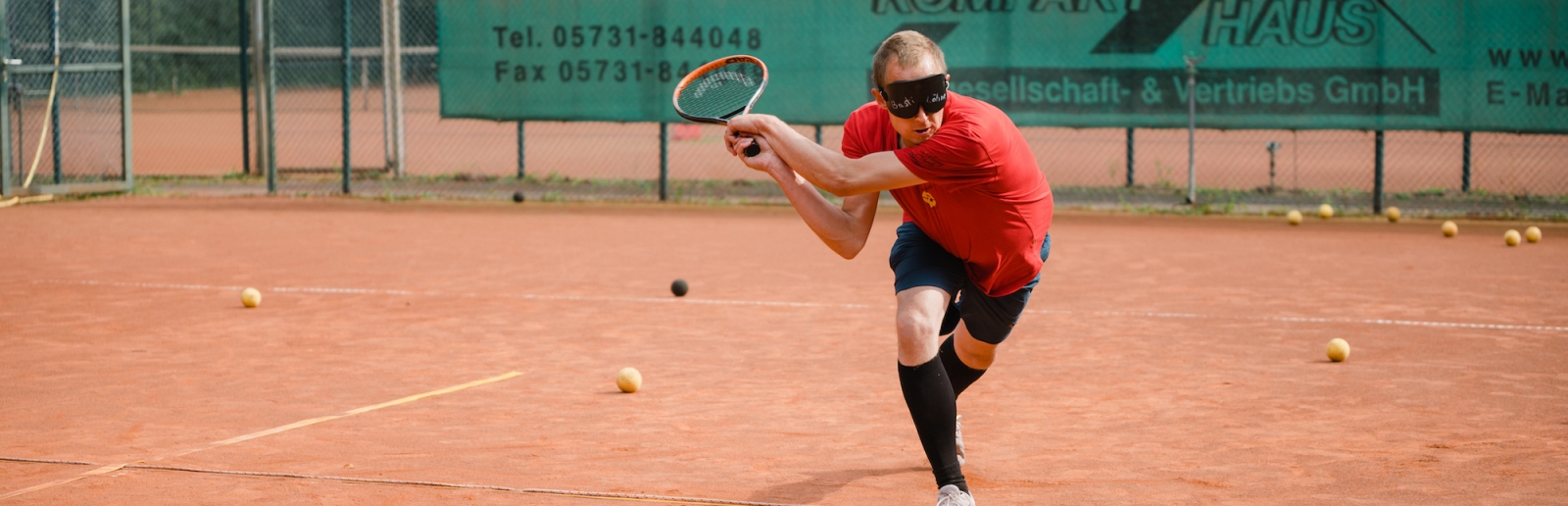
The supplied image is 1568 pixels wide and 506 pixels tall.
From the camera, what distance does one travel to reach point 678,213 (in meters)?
13.9

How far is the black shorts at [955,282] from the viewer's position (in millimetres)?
4207

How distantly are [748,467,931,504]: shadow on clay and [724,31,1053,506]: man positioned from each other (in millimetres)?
285

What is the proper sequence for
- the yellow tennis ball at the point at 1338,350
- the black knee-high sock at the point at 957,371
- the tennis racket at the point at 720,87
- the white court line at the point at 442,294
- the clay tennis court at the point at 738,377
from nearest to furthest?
the clay tennis court at the point at 738,377 → the black knee-high sock at the point at 957,371 → the tennis racket at the point at 720,87 → the yellow tennis ball at the point at 1338,350 → the white court line at the point at 442,294

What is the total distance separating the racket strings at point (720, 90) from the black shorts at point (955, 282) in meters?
0.77

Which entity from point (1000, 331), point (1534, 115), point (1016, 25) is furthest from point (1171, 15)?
point (1000, 331)

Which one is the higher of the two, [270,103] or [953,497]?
[270,103]

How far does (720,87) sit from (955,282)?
1.27 metres

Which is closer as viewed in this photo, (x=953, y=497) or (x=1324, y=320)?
(x=953, y=497)

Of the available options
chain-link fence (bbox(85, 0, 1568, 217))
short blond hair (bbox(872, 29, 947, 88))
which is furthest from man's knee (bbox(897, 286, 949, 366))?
chain-link fence (bbox(85, 0, 1568, 217))

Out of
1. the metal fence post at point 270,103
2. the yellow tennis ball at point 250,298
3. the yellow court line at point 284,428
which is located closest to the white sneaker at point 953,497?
the yellow court line at point 284,428

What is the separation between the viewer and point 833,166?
383cm

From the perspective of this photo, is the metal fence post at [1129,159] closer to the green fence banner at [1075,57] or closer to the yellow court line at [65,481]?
the green fence banner at [1075,57]

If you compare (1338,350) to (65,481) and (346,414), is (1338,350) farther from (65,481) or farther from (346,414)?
(65,481)

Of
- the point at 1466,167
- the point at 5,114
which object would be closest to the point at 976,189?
the point at 1466,167
